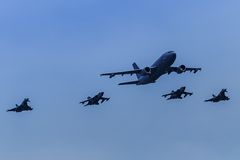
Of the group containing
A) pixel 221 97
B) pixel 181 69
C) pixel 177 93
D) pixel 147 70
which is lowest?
pixel 221 97

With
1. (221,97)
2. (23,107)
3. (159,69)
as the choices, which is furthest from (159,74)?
(23,107)

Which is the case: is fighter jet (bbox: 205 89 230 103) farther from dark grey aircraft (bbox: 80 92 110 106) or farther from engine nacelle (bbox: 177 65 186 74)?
dark grey aircraft (bbox: 80 92 110 106)

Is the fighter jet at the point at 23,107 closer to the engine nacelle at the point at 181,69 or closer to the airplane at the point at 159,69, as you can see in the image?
the airplane at the point at 159,69

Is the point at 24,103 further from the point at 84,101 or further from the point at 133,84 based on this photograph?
the point at 133,84

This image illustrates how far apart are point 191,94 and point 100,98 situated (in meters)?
20.1

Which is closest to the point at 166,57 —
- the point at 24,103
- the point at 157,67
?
the point at 157,67

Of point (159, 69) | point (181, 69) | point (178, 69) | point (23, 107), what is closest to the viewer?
point (23, 107)

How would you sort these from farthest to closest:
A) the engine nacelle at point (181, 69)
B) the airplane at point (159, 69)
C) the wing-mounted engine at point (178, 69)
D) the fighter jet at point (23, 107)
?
the wing-mounted engine at point (178, 69), the engine nacelle at point (181, 69), the airplane at point (159, 69), the fighter jet at point (23, 107)

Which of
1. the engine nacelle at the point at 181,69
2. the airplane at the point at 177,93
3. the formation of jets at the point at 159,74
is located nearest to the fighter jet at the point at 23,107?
the formation of jets at the point at 159,74

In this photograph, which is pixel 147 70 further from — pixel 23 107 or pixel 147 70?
pixel 23 107

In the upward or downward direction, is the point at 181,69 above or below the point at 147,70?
above

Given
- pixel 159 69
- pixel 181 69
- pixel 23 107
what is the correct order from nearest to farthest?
pixel 23 107 < pixel 159 69 < pixel 181 69

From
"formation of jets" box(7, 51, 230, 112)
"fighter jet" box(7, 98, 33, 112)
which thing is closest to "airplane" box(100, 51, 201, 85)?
"formation of jets" box(7, 51, 230, 112)

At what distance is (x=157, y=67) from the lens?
361 ft
